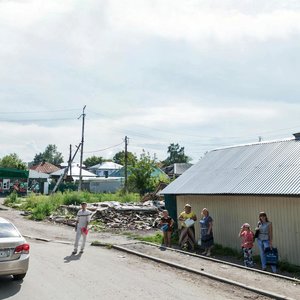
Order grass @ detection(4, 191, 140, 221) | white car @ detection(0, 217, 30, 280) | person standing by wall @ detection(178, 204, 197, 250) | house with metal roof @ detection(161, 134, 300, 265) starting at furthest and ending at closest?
1. grass @ detection(4, 191, 140, 221)
2. person standing by wall @ detection(178, 204, 197, 250)
3. house with metal roof @ detection(161, 134, 300, 265)
4. white car @ detection(0, 217, 30, 280)

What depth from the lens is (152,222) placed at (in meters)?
24.2

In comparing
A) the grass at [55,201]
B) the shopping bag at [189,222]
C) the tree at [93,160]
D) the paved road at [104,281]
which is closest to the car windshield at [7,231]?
the paved road at [104,281]

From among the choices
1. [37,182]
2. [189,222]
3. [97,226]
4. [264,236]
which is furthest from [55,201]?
[37,182]

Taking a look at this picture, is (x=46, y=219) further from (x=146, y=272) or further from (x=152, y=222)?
(x=146, y=272)

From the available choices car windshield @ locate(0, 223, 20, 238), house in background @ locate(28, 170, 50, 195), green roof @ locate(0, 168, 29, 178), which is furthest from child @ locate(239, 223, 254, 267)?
house in background @ locate(28, 170, 50, 195)

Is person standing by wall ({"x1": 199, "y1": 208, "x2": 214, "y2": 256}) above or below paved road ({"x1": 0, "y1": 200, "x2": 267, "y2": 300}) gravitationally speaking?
above

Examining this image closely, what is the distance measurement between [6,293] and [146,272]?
390 centimetres

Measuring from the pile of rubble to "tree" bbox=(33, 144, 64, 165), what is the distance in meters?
124

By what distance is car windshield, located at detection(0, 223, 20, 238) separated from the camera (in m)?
8.97

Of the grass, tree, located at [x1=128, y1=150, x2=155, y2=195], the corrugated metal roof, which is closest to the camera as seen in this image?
the corrugated metal roof

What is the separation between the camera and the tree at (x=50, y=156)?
490ft

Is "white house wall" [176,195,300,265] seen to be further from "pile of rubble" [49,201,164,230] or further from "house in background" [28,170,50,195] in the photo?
"house in background" [28,170,50,195]

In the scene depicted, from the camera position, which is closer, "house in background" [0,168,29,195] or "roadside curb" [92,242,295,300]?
"roadside curb" [92,242,295,300]

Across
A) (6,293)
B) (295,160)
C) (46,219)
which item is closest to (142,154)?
(46,219)
